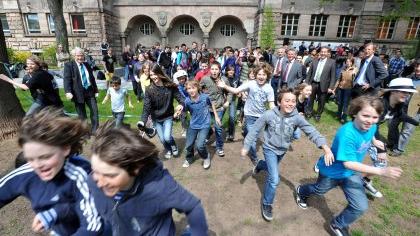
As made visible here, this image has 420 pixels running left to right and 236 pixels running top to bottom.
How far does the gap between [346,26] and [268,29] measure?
7.18 meters

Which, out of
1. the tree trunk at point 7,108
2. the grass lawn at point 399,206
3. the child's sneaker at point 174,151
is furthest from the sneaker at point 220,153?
the tree trunk at point 7,108

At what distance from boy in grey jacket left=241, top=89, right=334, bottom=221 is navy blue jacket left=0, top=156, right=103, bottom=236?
6.45ft

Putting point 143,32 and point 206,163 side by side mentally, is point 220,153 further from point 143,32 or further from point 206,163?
point 143,32

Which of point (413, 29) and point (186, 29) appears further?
point (186, 29)

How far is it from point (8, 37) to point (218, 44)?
20665 millimetres

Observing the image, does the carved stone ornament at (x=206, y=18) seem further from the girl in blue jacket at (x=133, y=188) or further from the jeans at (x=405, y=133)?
the girl in blue jacket at (x=133, y=188)

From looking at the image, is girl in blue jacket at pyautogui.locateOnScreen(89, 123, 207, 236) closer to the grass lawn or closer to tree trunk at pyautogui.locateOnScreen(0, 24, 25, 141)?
the grass lawn

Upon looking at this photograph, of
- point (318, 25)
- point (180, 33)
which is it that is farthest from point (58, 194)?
point (180, 33)

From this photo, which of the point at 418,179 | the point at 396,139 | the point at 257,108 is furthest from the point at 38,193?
the point at 396,139

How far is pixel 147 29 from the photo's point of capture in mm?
26422

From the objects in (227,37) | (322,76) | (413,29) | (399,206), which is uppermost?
(413,29)

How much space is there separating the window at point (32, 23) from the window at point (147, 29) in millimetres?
9703

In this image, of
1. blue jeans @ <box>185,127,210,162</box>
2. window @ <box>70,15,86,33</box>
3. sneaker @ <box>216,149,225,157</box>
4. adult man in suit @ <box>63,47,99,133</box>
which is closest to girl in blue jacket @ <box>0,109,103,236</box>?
blue jeans @ <box>185,127,210,162</box>

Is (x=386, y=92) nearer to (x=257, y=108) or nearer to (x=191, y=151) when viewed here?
(x=257, y=108)
